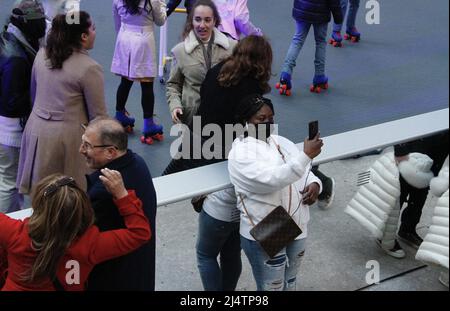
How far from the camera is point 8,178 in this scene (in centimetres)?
396

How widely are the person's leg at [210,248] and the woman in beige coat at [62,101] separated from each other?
2.91 ft

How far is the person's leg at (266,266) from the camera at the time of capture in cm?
288

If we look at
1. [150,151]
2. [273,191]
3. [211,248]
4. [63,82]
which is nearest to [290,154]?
[273,191]

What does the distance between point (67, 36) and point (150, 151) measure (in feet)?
5.52

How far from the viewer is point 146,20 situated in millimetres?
4965

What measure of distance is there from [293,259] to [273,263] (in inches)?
5.4

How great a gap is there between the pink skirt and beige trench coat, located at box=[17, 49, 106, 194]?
1402 mm

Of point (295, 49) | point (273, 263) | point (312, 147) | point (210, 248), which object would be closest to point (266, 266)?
point (273, 263)

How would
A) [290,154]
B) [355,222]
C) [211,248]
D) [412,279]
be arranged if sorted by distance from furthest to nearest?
[355,222] < [412,279] < [211,248] < [290,154]

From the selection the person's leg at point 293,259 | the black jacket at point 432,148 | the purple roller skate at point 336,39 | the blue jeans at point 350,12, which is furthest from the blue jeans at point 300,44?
the person's leg at point 293,259

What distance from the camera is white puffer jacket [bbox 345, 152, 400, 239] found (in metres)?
3.52

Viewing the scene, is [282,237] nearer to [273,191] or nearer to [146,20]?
[273,191]

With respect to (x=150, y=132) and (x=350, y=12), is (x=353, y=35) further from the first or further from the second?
(x=150, y=132)

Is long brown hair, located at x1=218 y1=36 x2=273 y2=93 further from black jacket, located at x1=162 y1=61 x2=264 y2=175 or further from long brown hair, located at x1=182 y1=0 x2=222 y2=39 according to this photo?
long brown hair, located at x1=182 y1=0 x2=222 y2=39
